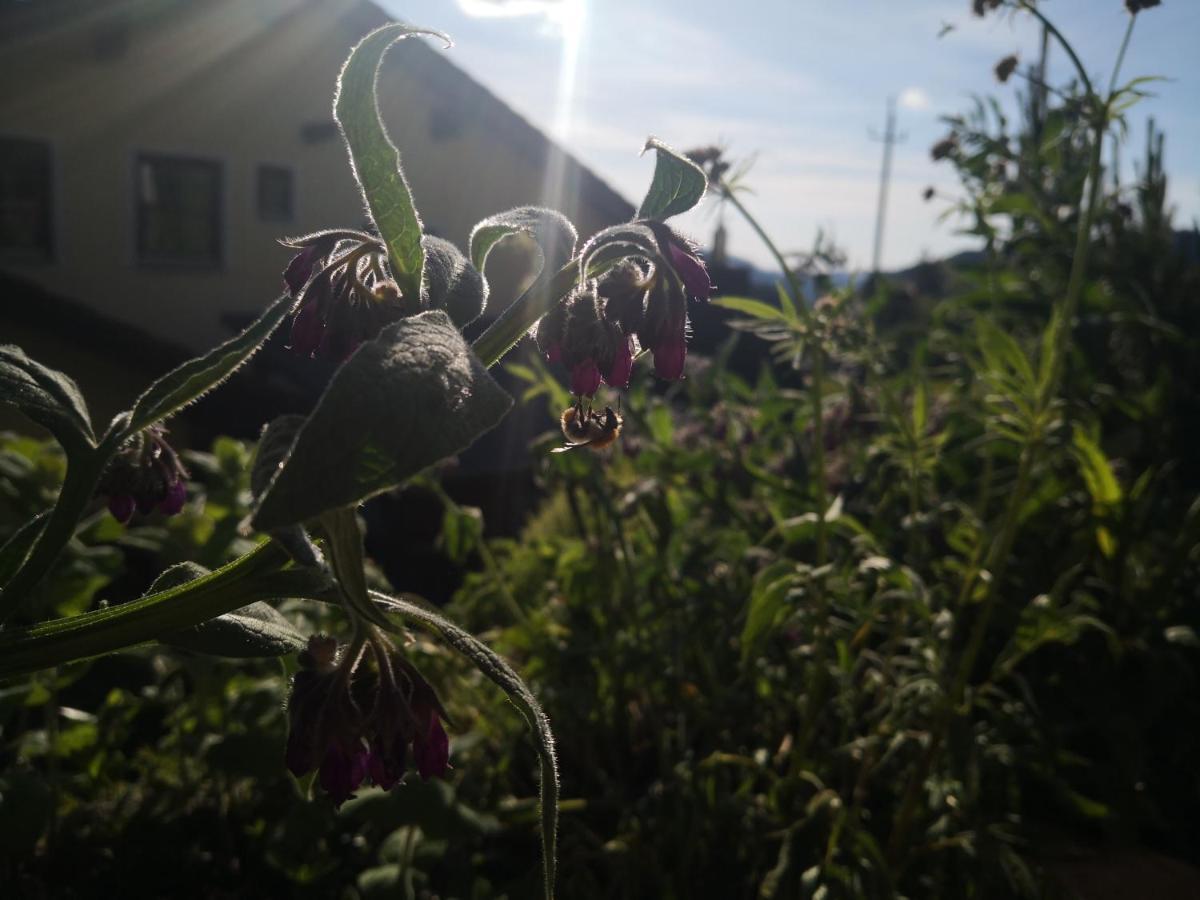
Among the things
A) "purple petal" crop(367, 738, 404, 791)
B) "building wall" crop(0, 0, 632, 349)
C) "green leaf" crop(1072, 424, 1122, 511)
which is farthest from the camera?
"building wall" crop(0, 0, 632, 349)

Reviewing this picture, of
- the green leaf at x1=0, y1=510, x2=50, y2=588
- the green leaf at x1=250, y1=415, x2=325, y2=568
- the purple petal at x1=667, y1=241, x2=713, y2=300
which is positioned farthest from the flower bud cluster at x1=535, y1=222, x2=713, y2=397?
the green leaf at x1=0, y1=510, x2=50, y2=588

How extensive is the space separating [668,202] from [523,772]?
206 centimetres

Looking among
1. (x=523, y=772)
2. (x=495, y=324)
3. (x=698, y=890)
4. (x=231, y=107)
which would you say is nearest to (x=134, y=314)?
(x=231, y=107)

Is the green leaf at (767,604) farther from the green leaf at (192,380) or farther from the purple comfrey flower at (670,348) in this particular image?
the green leaf at (192,380)

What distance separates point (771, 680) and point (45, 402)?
1997mm

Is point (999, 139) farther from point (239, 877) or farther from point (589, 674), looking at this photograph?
point (239, 877)

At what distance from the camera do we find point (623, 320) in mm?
712

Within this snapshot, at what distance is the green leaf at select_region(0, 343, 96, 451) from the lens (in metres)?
0.71

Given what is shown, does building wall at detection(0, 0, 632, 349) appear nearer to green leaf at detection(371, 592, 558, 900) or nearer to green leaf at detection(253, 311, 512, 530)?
green leaf at detection(371, 592, 558, 900)

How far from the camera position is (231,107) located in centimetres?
1062

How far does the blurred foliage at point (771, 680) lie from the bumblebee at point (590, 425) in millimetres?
780

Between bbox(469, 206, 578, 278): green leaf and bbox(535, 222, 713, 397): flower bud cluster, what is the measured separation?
0.03 meters

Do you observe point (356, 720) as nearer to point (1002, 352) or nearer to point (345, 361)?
point (345, 361)

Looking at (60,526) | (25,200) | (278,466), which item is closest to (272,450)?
(278,466)
